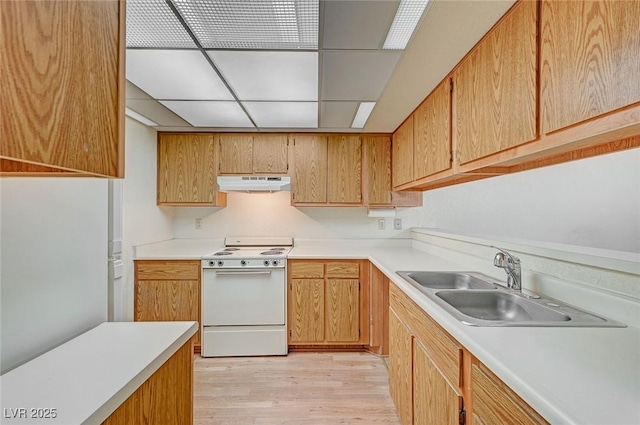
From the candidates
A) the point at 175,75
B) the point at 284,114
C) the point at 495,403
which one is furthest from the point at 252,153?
the point at 495,403

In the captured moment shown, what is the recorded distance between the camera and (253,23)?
1.33 meters

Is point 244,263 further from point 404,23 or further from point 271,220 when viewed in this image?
point 404,23

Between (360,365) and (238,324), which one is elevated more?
(238,324)

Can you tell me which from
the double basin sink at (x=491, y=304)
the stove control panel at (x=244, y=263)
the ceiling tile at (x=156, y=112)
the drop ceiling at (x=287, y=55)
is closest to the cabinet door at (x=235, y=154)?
the ceiling tile at (x=156, y=112)

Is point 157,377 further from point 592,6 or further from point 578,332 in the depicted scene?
point 592,6

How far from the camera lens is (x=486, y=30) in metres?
1.36

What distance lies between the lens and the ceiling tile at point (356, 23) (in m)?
1.20

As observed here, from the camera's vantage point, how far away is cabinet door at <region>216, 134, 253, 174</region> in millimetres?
3076

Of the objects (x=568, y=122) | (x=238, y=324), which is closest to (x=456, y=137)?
(x=568, y=122)

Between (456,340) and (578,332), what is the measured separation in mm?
384

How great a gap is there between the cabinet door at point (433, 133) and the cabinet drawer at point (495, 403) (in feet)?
→ 4.12

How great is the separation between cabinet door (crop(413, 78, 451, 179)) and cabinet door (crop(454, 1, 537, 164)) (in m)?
0.14

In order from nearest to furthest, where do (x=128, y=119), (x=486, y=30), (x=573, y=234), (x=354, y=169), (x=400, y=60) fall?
(x=486, y=30) → (x=400, y=60) → (x=573, y=234) → (x=128, y=119) → (x=354, y=169)

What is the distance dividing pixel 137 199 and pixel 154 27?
1809 mm
